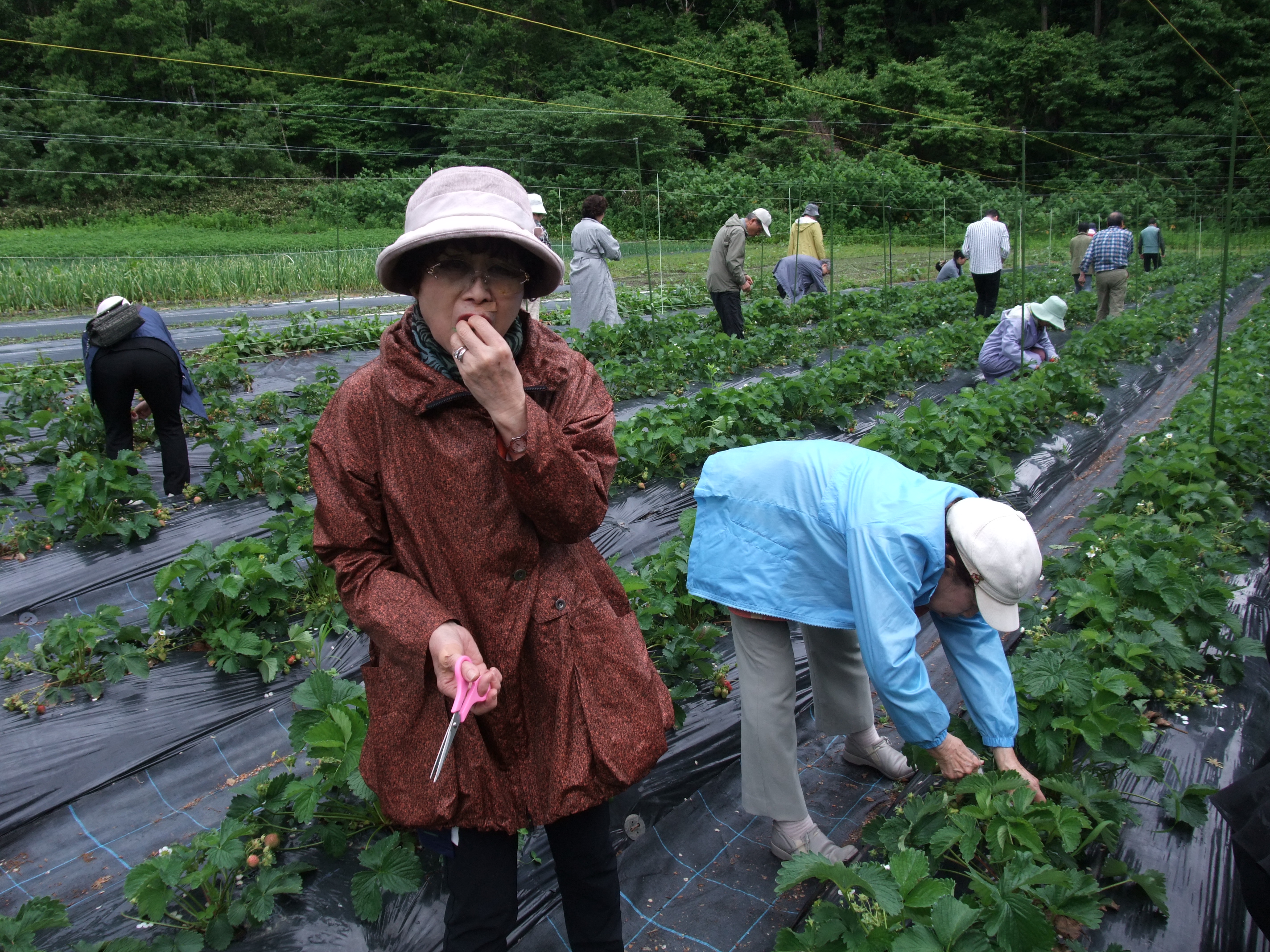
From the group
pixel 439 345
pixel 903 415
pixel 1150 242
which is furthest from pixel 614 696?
pixel 1150 242

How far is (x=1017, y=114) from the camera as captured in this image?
38.1 meters

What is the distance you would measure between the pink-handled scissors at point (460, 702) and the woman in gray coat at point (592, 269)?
23.2 ft

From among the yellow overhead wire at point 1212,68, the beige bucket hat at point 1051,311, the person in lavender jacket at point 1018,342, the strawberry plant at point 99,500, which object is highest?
the yellow overhead wire at point 1212,68

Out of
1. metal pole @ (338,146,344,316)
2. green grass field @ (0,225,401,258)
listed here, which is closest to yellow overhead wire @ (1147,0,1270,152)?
metal pole @ (338,146,344,316)

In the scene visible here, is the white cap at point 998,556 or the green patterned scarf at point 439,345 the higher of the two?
the green patterned scarf at point 439,345

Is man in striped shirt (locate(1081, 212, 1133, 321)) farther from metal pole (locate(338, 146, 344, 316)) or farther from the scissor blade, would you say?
the scissor blade

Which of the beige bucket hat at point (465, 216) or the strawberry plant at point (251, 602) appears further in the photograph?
the strawberry plant at point (251, 602)

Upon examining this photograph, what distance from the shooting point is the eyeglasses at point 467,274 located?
1.40 m

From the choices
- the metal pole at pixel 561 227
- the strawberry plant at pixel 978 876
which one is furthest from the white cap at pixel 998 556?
the metal pole at pixel 561 227

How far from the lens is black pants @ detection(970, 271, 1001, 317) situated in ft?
34.7

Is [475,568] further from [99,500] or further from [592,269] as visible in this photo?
[592,269]

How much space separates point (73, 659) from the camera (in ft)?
10.2

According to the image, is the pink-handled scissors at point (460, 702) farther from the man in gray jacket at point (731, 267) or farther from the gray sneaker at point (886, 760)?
the man in gray jacket at point (731, 267)

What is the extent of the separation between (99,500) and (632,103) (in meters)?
26.2
